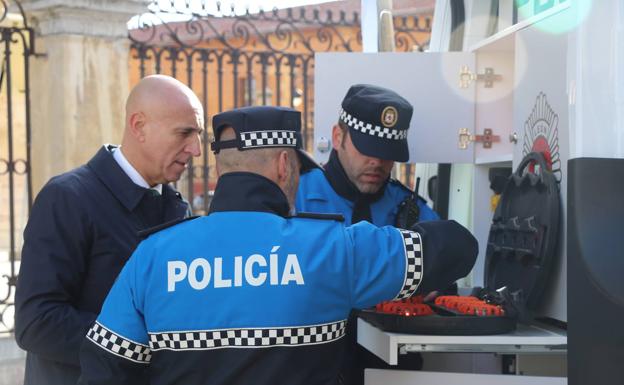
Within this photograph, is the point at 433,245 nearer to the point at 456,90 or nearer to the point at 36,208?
the point at 36,208

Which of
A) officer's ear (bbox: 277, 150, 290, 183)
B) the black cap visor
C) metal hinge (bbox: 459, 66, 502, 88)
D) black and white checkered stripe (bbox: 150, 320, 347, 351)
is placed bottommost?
black and white checkered stripe (bbox: 150, 320, 347, 351)

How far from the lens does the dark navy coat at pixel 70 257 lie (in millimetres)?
2627

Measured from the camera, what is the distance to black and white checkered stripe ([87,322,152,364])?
89.7 inches

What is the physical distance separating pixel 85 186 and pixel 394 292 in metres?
1.05

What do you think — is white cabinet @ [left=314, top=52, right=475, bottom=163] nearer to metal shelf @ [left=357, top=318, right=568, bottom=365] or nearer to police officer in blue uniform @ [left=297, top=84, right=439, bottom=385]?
police officer in blue uniform @ [left=297, top=84, right=439, bottom=385]

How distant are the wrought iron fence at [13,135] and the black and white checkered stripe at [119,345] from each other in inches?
192

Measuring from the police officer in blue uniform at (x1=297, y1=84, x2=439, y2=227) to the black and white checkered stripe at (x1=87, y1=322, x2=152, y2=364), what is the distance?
1218 mm

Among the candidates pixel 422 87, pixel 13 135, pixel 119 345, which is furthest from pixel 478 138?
pixel 13 135

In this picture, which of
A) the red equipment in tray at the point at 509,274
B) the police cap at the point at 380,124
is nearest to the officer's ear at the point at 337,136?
the police cap at the point at 380,124

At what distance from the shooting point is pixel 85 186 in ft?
9.21

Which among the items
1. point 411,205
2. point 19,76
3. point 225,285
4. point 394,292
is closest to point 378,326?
point 394,292

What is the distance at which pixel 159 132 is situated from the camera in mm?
2965

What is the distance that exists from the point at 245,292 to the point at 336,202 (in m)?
1.27

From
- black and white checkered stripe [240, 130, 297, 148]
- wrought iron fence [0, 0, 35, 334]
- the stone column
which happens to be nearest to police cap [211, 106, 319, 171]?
black and white checkered stripe [240, 130, 297, 148]
